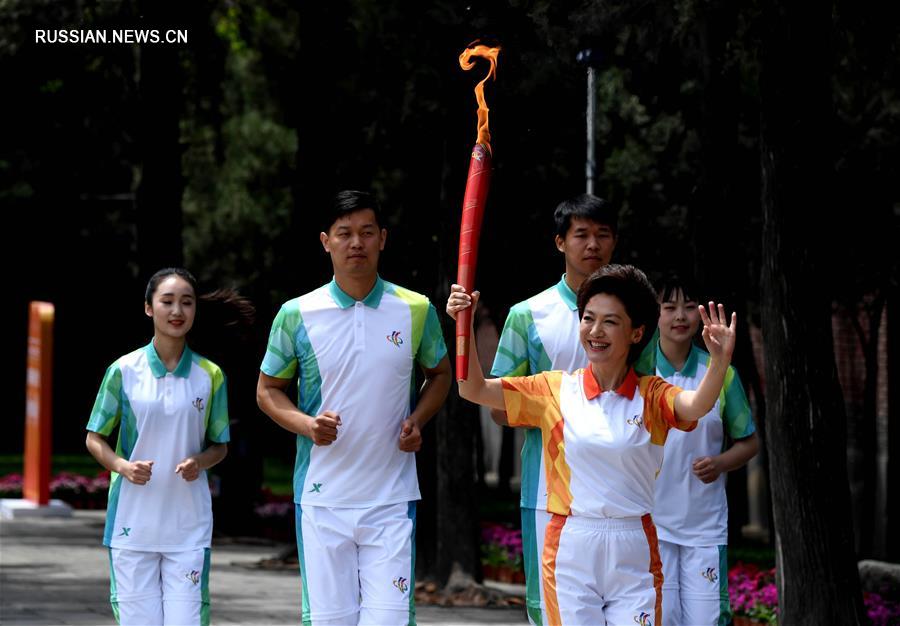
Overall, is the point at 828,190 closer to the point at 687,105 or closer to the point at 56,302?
the point at 687,105

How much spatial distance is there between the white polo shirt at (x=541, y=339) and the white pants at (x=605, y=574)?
3.58 feet

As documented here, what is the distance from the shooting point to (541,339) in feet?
21.6

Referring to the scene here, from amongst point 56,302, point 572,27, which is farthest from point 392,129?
point 56,302

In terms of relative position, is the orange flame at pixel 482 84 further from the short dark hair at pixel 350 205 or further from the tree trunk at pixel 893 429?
the tree trunk at pixel 893 429

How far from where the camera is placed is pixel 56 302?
1506 inches

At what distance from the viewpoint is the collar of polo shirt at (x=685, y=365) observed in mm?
7469

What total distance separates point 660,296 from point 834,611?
2540 millimetres

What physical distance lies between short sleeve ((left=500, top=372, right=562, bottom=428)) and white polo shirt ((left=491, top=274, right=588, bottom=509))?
0.84 metres

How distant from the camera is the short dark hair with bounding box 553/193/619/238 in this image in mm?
6598

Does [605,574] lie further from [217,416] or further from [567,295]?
[217,416]

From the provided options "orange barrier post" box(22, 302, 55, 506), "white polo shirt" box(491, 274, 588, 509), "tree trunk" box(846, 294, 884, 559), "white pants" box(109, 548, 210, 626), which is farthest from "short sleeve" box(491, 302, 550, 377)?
"orange barrier post" box(22, 302, 55, 506)

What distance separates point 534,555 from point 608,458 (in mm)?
1147

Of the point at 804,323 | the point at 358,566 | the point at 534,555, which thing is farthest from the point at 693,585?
the point at 804,323

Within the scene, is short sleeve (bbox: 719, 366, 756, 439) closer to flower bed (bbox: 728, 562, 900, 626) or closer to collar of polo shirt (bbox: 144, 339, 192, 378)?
collar of polo shirt (bbox: 144, 339, 192, 378)
